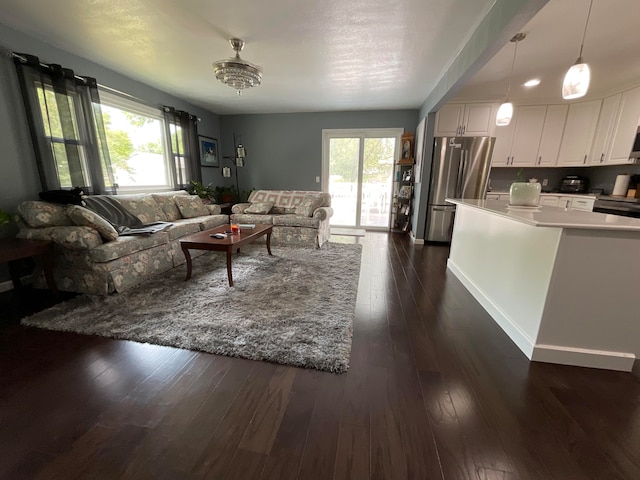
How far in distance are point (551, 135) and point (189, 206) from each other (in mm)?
6054

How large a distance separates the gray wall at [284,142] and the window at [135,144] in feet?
5.84

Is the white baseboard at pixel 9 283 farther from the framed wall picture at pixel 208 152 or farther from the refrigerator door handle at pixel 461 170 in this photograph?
the refrigerator door handle at pixel 461 170

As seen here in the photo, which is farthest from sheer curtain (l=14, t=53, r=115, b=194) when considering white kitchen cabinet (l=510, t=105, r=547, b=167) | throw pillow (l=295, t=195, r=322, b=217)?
white kitchen cabinet (l=510, t=105, r=547, b=167)

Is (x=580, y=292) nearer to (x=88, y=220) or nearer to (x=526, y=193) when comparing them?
(x=526, y=193)

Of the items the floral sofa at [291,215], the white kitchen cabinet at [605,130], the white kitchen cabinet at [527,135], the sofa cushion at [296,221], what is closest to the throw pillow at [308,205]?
the floral sofa at [291,215]

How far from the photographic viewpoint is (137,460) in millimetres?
A: 1058

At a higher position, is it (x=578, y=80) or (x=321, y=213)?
(x=578, y=80)

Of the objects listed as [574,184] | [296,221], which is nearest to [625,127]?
[574,184]

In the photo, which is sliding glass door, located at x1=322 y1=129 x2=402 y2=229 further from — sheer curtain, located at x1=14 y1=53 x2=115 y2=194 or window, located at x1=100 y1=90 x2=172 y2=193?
sheer curtain, located at x1=14 y1=53 x2=115 y2=194

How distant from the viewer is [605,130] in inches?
153

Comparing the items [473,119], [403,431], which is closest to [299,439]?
[403,431]

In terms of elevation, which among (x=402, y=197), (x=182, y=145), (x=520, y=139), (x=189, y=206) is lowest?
(x=189, y=206)

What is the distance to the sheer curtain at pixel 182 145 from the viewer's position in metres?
4.38

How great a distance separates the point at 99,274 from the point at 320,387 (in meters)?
2.26
